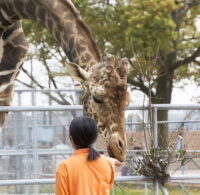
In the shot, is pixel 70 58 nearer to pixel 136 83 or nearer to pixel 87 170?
pixel 87 170

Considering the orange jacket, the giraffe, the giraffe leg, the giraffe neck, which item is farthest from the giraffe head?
the giraffe leg

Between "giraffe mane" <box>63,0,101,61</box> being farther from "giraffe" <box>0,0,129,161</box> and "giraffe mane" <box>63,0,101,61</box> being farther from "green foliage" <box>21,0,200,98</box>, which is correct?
"green foliage" <box>21,0,200,98</box>

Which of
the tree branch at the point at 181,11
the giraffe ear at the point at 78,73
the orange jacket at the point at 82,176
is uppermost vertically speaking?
the tree branch at the point at 181,11

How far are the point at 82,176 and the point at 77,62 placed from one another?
7.69ft

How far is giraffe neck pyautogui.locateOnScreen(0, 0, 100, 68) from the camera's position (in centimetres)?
592

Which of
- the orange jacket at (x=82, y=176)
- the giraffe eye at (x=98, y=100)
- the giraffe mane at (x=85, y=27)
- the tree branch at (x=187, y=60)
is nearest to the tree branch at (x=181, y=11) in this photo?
the tree branch at (x=187, y=60)

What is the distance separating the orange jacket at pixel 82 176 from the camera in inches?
146

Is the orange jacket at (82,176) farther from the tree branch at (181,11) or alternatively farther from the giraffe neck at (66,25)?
the tree branch at (181,11)

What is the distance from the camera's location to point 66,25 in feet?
20.0

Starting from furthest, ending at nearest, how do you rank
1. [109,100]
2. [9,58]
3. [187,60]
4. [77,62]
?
[187,60] → [9,58] → [77,62] → [109,100]

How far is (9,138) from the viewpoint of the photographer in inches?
375

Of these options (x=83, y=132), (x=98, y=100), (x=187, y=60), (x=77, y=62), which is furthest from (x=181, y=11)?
(x=83, y=132)

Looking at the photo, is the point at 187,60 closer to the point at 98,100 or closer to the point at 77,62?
the point at 77,62

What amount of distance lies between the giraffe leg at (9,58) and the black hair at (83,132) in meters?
3.31
